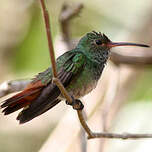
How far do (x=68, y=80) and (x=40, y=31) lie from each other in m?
2.68

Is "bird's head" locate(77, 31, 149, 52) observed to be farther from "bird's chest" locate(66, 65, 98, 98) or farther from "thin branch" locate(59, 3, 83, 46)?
"thin branch" locate(59, 3, 83, 46)

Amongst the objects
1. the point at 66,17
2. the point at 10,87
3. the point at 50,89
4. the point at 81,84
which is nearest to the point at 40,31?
the point at 66,17

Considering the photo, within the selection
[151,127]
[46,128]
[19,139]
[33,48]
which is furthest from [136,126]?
[33,48]

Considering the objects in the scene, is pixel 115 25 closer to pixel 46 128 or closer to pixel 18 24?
pixel 18 24

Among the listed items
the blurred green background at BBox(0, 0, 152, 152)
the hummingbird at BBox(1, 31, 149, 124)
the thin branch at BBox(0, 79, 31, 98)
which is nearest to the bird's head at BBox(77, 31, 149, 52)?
the hummingbird at BBox(1, 31, 149, 124)

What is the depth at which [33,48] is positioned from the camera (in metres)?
5.43

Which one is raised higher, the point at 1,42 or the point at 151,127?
the point at 1,42

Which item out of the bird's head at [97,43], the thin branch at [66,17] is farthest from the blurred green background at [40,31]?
the bird's head at [97,43]

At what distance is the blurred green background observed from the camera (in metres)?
4.90

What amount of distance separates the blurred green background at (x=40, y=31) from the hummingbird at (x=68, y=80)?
4.61 ft

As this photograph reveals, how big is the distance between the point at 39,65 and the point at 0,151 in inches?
48.4

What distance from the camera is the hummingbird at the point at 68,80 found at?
2.84 meters

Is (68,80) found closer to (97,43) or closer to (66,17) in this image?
(97,43)

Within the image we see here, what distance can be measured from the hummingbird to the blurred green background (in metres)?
1.41
